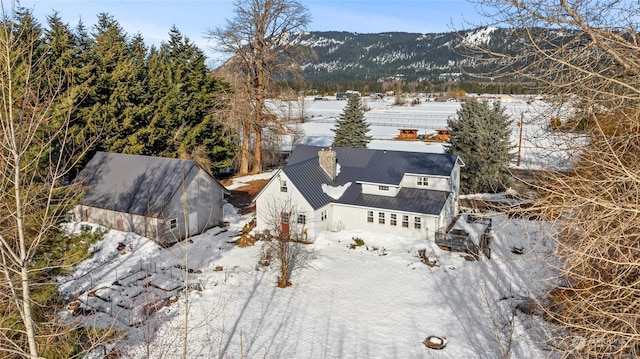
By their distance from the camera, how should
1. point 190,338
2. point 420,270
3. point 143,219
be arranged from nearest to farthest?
point 190,338, point 420,270, point 143,219

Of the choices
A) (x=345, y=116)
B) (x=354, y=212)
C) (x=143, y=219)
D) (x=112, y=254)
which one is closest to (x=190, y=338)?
(x=112, y=254)

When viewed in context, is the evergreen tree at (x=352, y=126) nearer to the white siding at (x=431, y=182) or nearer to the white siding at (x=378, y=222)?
the white siding at (x=431, y=182)

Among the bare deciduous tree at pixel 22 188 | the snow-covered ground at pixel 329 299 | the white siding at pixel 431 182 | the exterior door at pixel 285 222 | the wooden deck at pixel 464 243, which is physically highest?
the bare deciduous tree at pixel 22 188

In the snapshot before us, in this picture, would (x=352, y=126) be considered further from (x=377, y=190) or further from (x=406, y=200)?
(x=406, y=200)

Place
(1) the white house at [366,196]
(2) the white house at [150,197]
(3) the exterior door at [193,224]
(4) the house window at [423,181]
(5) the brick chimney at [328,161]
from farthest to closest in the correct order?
(5) the brick chimney at [328,161] < (4) the house window at [423,181] < (3) the exterior door at [193,224] < (1) the white house at [366,196] < (2) the white house at [150,197]

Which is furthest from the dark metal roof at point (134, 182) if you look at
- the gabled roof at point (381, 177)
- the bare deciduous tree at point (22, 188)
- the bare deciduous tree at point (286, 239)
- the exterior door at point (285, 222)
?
the bare deciduous tree at point (22, 188)

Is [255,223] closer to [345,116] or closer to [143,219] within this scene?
[143,219]

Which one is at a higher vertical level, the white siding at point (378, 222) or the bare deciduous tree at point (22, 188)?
the bare deciduous tree at point (22, 188)
